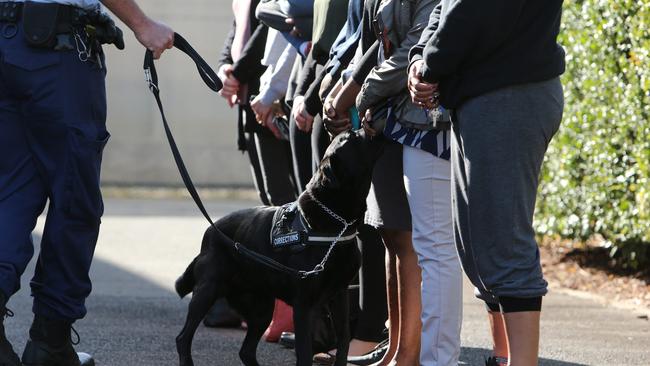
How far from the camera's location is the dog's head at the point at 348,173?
14.6 ft

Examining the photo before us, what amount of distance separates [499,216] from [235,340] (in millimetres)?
2438

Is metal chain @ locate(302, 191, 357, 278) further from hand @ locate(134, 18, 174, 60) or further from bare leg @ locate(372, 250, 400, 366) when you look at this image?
hand @ locate(134, 18, 174, 60)

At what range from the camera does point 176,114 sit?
1327cm

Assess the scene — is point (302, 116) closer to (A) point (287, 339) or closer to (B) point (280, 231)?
(B) point (280, 231)

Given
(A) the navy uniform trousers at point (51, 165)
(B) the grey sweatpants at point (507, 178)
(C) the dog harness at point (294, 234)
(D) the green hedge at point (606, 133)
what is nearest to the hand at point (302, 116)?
(C) the dog harness at point (294, 234)

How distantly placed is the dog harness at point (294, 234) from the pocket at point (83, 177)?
73 cm

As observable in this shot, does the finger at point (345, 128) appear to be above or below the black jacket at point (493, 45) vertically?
below

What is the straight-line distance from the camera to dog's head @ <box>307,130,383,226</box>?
4.46 m

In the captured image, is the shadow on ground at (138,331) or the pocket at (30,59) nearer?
the pocket at (30,59)

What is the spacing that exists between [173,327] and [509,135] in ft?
9.73

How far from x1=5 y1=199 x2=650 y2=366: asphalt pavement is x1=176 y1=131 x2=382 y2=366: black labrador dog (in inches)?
21.8

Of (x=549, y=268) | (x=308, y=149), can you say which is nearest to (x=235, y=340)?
(x=308, y=149)

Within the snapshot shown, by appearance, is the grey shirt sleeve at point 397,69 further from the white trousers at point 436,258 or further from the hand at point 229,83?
the hand at point 229,83

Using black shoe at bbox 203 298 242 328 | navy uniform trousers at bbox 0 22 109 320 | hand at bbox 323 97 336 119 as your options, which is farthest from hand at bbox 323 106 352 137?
black shoe at bbox 203 298 242 328
